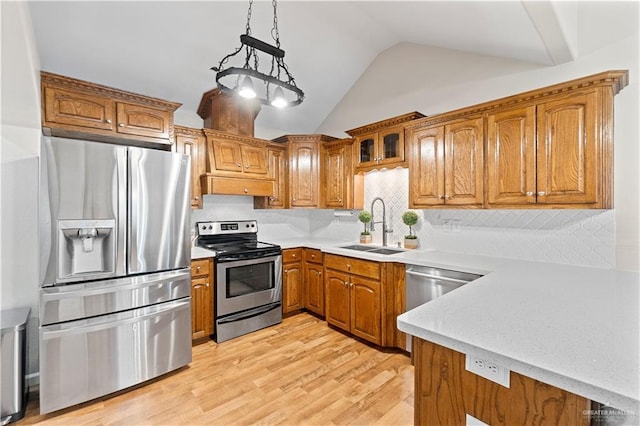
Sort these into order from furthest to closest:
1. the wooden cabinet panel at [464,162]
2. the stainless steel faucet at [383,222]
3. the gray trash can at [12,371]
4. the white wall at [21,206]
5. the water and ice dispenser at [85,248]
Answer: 1. the stainless steel faucet at [383,222]
2. the wooden cabinet panel at [464,162]
3. the white wall at [21,206]
4. the water and ice dispenser at [85,248]
5. the gray trash can at [12,371]

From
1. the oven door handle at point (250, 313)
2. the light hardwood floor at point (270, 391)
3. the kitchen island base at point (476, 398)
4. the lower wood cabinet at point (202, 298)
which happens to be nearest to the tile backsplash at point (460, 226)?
the lower wood cabinet at point (202, 298)

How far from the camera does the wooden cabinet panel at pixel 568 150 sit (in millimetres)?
1974

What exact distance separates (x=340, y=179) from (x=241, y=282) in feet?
5.76

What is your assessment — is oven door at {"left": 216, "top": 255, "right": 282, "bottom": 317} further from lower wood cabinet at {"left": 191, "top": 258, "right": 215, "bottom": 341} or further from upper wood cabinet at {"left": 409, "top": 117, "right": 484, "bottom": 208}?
upper wood cabinet at {"left": 409, "top": 117, "right": 484, "bottom": 208}

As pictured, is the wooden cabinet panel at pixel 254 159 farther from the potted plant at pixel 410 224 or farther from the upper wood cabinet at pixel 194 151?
the potted plant at pixel 410 224

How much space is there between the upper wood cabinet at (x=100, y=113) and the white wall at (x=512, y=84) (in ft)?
7.73

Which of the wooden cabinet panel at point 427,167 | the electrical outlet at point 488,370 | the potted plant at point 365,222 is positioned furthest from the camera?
the potted plant at point 365,222

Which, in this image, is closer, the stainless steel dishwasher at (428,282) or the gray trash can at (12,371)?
the gray trash can at (12,371)

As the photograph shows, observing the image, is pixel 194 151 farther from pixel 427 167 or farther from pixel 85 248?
pixel 427 167

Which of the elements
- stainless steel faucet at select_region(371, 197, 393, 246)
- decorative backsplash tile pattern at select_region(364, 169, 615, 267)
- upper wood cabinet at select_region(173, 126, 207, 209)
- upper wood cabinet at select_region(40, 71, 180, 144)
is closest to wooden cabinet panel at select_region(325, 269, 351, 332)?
stainless steel faucet at select_region(371, 197, 393, 246)

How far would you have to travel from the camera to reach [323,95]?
158 inches

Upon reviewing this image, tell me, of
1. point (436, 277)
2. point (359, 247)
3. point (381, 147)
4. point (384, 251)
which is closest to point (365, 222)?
point (359, 247)

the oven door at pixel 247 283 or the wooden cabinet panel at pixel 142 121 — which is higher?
the wooden cabinet panel at pixel 142 121

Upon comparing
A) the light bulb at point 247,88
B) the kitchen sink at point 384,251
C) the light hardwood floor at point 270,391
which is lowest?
the light hardwood floor at point 270,391
